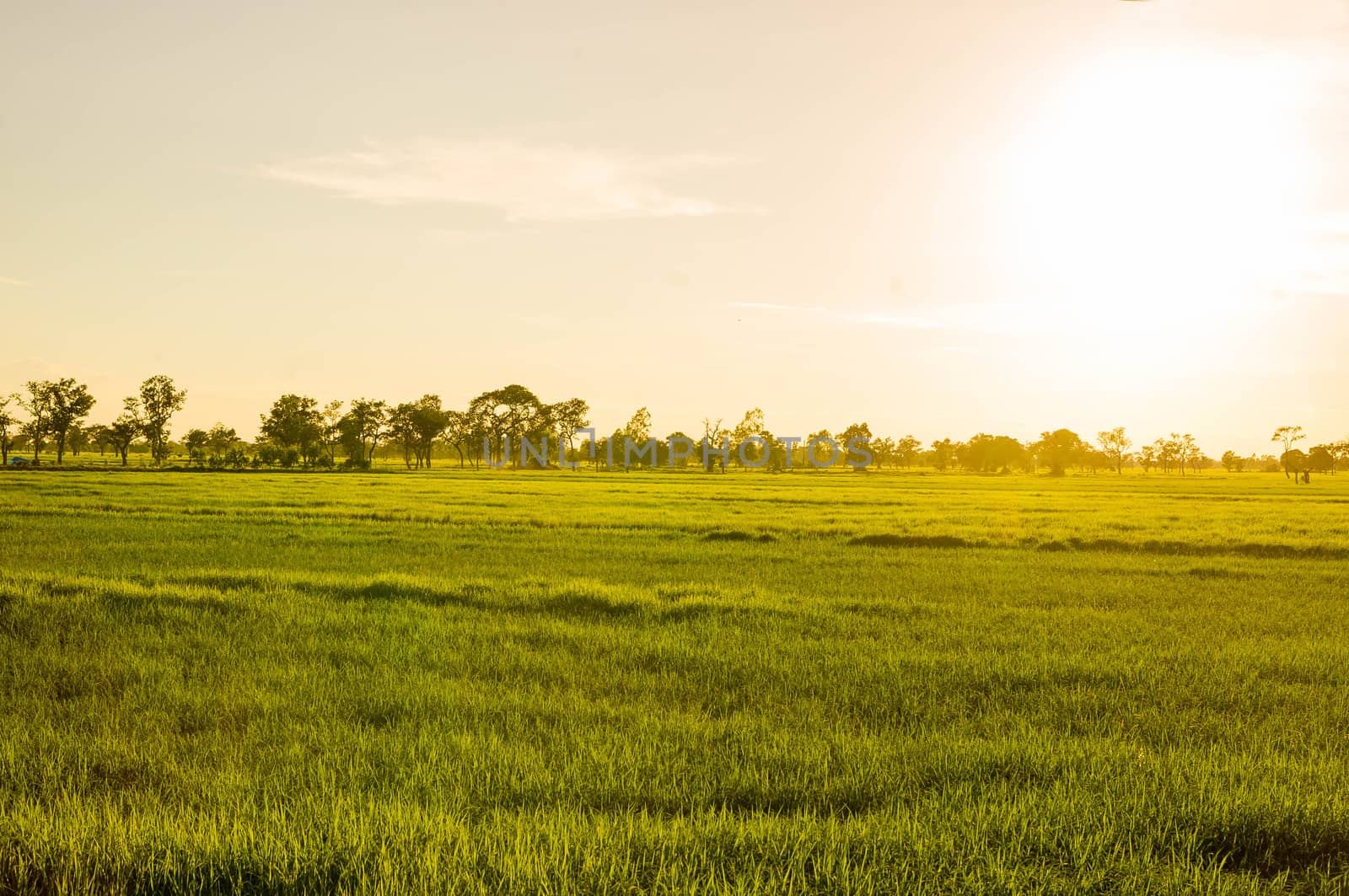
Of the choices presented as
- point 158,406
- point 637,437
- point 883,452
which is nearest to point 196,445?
point 158,406

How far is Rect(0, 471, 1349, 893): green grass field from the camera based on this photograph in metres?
3.99

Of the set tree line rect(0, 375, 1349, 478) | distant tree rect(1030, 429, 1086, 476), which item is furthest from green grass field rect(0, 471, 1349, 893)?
distant tree rect(1030, 429, 1086, 476)

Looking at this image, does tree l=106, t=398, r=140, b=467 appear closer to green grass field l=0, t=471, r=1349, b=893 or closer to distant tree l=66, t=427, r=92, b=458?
distant tree l=66, t=427, r=92, b=458

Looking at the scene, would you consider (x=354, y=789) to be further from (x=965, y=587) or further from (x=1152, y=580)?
(x=1152, y=580)

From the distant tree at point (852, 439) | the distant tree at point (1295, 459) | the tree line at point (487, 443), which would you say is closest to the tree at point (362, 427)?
the tree line at point (487, 443)

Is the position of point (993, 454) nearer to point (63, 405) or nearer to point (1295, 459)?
point (1295, 459)

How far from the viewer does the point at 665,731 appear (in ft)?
19.8

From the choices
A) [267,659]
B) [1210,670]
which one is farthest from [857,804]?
[267,659]

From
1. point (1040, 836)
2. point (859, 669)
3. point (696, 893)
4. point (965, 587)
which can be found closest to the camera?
point (696, 893)

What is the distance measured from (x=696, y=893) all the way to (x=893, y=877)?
99cm

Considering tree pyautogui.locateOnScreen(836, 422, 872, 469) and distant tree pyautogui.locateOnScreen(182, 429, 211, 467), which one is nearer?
distant tree pyautogui.locateOnScreen(182, 429, 211, 467)

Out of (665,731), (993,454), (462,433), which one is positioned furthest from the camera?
(993,454)

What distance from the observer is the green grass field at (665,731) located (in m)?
3.99

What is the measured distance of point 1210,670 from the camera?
802 cm
